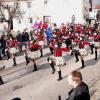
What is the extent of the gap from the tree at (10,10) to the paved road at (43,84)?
96.8 feet

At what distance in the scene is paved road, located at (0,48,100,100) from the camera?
46.6 ft

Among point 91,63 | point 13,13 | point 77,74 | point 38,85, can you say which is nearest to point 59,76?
point 38,85

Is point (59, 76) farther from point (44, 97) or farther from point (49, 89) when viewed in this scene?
point (44, 97)

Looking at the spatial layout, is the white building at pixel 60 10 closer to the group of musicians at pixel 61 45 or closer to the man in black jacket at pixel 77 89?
the group of musicians at pixel 61 45

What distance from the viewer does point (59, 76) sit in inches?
647

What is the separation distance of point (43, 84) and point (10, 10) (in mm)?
34691

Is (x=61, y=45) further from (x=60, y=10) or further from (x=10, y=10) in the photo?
(x=10, y=10)

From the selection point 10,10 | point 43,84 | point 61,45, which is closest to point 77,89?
point 43,84

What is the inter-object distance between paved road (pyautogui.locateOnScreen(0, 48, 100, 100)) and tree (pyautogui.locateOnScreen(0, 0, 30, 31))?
2950 cm

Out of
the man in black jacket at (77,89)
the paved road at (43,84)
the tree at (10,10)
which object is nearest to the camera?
the man in black jacket at (77,89)

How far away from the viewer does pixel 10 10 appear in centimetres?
4956

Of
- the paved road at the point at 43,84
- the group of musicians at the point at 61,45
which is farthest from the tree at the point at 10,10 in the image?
the paved road at the point at 43,84

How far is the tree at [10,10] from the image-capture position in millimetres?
48906

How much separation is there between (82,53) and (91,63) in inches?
72.1
